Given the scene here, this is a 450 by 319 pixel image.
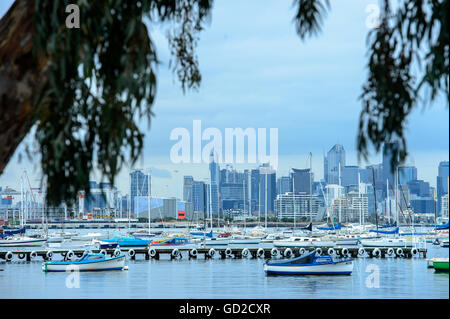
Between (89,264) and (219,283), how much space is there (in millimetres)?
13235

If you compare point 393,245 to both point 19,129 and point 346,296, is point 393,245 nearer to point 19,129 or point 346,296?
point 346,296

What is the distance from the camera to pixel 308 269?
1874 inches

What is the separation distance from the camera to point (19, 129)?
8.03 metres

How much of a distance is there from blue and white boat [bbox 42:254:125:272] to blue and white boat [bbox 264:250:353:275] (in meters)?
12.8

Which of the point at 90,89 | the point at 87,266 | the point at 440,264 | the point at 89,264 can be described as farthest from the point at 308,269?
the point at 90,89

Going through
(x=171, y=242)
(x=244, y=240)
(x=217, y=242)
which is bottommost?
(x=244, y=240)

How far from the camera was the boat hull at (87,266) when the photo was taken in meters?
52.2

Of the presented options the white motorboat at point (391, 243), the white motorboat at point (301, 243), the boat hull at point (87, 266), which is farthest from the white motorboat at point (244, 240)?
the boat hull at point (87, 266)

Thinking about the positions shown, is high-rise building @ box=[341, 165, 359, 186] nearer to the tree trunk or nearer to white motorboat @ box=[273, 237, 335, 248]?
white motorboat @ box=[273, 237, 335, 248]

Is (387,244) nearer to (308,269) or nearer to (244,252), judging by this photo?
(244,252)

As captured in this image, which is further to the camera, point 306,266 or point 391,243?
point 391,243

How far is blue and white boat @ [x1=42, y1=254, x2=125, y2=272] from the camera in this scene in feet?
171

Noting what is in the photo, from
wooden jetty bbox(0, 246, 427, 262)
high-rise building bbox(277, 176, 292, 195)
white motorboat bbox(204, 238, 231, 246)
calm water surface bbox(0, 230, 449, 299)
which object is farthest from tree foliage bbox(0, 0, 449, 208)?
high-rise building bbox(277, 176, 292, 195)
